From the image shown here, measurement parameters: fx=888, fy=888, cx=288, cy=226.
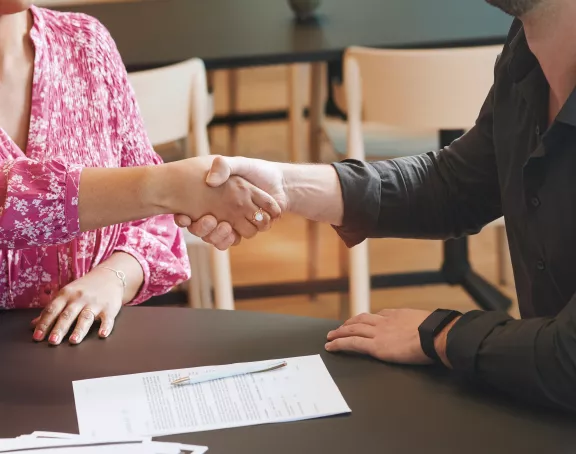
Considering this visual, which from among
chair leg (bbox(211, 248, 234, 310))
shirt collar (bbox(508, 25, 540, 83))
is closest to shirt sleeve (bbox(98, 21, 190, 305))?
shirt collar (bbox(508, 25, 540, 83))

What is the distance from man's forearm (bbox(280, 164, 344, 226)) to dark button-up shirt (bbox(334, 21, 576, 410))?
0.07 ft

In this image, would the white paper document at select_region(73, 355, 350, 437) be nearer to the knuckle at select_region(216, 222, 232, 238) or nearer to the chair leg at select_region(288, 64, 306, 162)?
the knuckle at select_region(216, 222, 232, 238)

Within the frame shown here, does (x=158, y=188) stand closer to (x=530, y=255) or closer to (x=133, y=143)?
(x=133, y=143)

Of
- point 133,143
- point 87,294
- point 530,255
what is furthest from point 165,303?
point 530,255

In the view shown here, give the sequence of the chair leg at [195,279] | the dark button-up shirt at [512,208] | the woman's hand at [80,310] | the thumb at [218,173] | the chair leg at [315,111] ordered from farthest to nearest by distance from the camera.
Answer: the chair leg at [315,111] < the chair leg at [195,279] < the thumb at [218,173] < the woman's hand at [80,310] < the dark button-up shirt at [512,208]

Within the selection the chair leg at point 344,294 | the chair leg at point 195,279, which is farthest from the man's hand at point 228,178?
the chair leg at point 344,294

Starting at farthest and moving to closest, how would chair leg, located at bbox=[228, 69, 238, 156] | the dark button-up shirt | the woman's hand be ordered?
chair leg, located at bbox=[228, 69, 238, 156] → the woman's hand → the dark button-up shirt

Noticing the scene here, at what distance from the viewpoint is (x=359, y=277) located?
2750 mm

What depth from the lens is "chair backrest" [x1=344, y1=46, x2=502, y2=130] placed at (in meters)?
2.43

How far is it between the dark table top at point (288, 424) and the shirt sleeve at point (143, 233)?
249mm

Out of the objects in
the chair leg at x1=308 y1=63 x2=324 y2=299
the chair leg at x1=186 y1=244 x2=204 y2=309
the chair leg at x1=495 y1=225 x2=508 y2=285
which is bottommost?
the chair leg at x1=495 y1=225 x2=508 y2=285

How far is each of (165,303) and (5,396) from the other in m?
1.83

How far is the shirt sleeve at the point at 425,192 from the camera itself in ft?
5.19

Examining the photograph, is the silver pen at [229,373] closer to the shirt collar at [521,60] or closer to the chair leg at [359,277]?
the shirt collar at [521,60]
